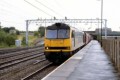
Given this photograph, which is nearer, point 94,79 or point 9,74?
point 94,79

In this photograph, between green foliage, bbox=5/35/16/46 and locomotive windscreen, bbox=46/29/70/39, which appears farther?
green foliage, bbox=5/35/16/46

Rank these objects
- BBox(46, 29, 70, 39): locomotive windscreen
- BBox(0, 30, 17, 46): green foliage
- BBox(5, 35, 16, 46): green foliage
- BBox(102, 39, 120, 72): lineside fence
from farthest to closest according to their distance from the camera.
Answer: BBox(5, 35, 16, 46): green foliage
BBox(0, 30, 17, 46): green foliage
BBox(46, 29, 70, 39): locomotive windscreen
BBox(102, 39, 120, 72): lineside fence

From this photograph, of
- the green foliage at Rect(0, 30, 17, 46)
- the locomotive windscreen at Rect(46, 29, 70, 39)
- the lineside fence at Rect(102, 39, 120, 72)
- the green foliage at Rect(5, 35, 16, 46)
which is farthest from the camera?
the green foliage at Rect(5, 35, 16, 46)

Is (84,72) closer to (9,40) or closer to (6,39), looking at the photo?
(6,39)

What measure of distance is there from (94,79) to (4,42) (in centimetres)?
5753

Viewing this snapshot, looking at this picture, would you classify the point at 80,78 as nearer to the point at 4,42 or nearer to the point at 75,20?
the point at 4,42

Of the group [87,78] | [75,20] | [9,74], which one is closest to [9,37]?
[75,20]

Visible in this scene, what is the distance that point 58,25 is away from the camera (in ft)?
85.3

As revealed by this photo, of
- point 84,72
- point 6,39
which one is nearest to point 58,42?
point 84,72

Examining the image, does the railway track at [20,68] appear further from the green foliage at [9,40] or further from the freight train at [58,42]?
the green foliage at [9,40]

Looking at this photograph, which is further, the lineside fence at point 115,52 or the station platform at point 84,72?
the lineside fence at point 115,52

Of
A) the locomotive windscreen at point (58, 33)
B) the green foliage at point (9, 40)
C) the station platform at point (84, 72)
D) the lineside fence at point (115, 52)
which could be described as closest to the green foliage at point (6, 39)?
the green foliage at point (9, 40)

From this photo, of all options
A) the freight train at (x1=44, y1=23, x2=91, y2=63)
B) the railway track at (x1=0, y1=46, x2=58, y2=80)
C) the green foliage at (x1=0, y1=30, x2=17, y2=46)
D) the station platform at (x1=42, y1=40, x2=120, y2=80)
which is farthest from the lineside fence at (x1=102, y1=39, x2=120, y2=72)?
the green foliage at (x1=0, y1=30, x2=17, y2=46)

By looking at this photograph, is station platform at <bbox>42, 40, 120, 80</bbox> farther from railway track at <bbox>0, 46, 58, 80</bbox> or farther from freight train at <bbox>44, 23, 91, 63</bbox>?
freight train at <bbox>44, 23, 91, 63</bbox>
